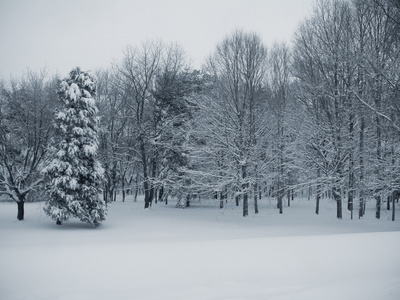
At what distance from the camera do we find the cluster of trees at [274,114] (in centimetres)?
1211

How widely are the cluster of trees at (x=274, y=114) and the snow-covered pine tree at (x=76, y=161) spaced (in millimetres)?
1259

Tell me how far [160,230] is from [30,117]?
1171cm

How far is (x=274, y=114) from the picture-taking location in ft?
71.7

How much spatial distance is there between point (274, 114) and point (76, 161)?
48.1 feet

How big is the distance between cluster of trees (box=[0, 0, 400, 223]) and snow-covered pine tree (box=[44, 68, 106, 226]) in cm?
126

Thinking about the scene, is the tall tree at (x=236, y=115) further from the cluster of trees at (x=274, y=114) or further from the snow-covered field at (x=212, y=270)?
the snow-covered field at (x=212, y=270)

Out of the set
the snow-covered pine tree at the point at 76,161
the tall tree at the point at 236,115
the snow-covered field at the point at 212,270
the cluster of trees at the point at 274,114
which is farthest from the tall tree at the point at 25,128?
the snow-covered field at the point at 212,270

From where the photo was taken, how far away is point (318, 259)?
20.3ft

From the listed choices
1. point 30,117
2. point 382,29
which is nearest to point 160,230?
point 30,117

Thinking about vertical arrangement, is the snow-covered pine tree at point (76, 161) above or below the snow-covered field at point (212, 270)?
above

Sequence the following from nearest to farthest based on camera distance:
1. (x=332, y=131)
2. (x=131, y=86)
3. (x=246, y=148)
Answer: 1. (x=332, y=131)
2. (x=246, y=148)
3. (x=131, y=86)

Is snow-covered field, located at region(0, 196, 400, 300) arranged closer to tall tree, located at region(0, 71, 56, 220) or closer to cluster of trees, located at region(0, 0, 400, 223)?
cluster of trees, located at region(0, 0, 400, 223)

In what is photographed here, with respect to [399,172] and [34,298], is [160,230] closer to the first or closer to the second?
[34,298]

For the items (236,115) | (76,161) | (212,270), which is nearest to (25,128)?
(76,161)
